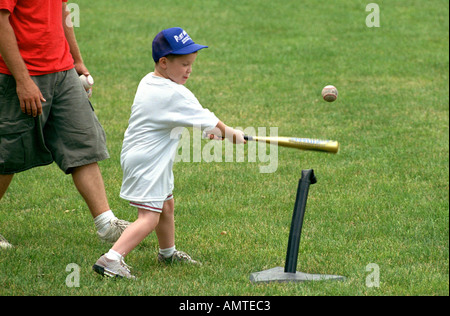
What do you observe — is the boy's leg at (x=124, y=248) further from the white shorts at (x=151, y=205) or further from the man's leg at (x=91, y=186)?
the man's leg at (x=91, y=186)

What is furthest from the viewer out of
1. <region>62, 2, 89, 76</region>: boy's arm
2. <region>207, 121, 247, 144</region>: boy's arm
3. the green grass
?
<region>62, 2, 89, 76</region>: boy's arm

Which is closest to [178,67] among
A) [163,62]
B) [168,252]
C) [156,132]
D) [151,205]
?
[163,62]

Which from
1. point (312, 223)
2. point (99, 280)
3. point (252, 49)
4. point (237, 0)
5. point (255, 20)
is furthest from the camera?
point (237, 0)

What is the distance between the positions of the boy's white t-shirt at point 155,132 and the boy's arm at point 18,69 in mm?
733

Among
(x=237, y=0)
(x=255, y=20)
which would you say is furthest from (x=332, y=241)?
(x=237, y=0)

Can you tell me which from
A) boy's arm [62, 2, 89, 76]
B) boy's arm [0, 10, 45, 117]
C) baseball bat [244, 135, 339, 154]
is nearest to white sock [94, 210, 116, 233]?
boy's arm [0, 10, 45, 117]

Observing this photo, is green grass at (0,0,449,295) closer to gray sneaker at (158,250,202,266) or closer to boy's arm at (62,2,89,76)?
gray sneaker at (158,250,202,266)

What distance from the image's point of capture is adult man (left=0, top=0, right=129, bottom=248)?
14.9ft

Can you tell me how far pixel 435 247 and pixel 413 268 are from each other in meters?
0.54

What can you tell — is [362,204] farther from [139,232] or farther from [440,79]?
[440,79]

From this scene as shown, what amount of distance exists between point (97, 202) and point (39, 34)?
1235 mm

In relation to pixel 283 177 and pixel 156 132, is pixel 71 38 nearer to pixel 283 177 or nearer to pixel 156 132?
pixel 156 132

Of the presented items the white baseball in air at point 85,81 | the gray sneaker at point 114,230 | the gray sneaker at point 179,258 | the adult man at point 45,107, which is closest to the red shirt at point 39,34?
the adult man at point 45,107

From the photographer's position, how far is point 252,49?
12.8m
